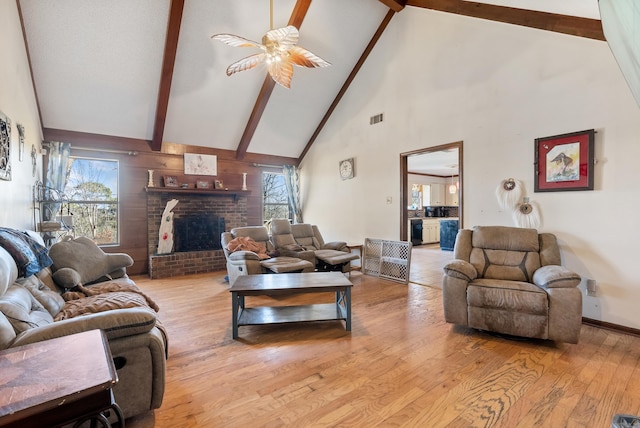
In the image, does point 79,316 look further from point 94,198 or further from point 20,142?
point 94,198

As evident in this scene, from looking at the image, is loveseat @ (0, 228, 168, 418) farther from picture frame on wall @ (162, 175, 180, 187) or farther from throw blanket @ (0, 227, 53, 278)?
picture frame on wall @ (162, 175, 180, 187)

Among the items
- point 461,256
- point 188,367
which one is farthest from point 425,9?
point 188,367

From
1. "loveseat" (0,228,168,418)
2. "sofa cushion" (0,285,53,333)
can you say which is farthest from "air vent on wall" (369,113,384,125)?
"sofa cushion" (0,285,53,333)

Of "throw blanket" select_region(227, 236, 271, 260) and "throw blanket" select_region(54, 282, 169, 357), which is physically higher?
"throw blanket" select_region(227, 236, 271, 260)

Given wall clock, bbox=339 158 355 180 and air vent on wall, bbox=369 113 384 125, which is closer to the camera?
air vent on wall, bbox=369 113 384 125

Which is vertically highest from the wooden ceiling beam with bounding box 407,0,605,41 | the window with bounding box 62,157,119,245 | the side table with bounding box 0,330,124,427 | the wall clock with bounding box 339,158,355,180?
the wooden ceiling beam with bounding box 407,0,605,41

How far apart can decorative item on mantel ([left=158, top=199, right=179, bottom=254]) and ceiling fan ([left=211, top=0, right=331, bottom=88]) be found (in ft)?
10.2

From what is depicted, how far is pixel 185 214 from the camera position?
18.7 feet

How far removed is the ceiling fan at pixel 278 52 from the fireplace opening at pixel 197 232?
324 cm

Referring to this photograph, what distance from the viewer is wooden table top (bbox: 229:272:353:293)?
265cm

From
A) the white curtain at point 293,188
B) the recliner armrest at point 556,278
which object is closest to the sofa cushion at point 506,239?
the recliner armrest at point 556,278

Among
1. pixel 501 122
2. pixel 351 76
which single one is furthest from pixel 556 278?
pixel 351 76

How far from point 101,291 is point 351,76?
506cm

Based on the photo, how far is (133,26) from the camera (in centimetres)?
379
